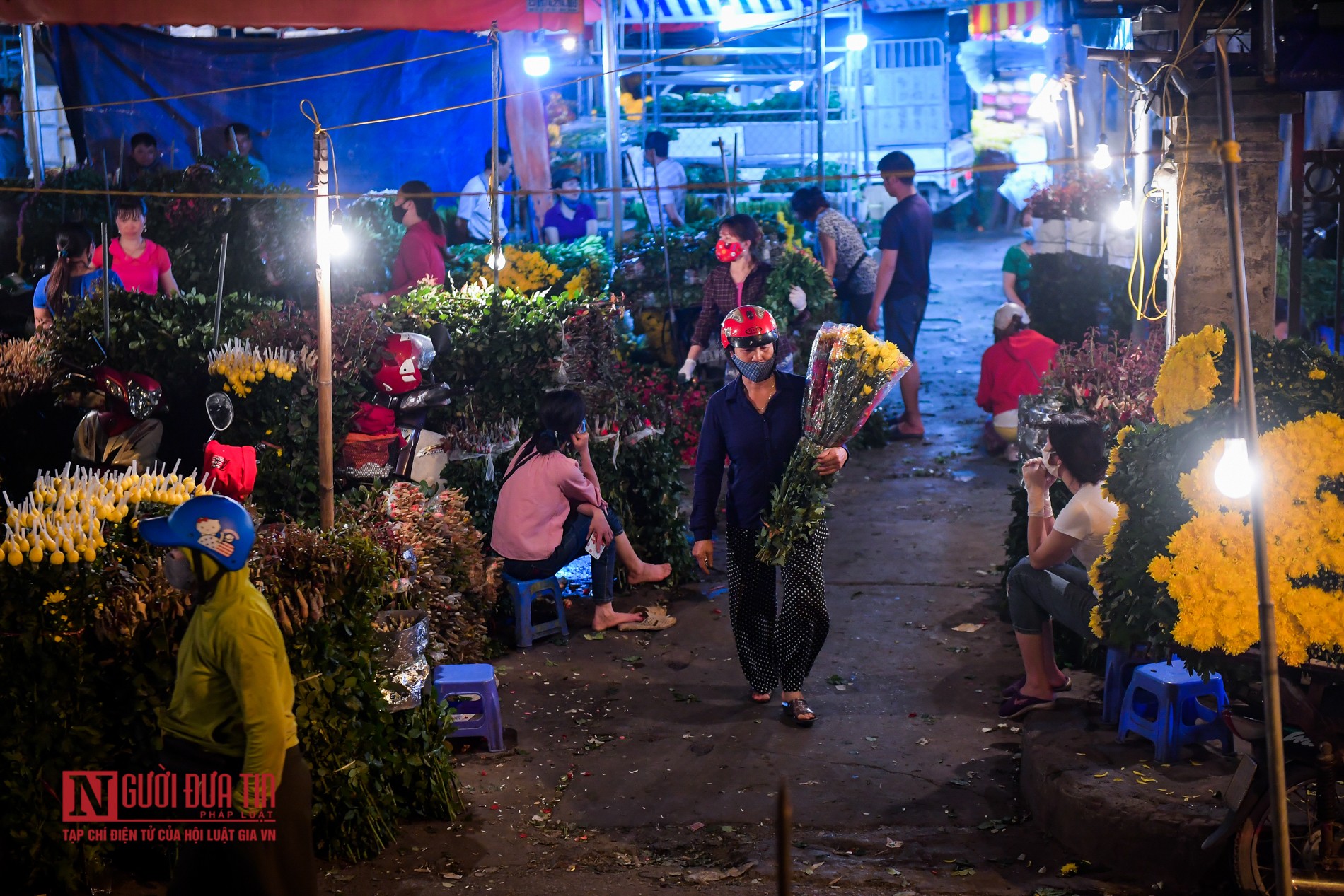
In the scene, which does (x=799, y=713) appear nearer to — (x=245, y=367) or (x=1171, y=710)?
(x=1171, y=710)

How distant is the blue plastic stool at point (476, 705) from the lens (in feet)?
19.6

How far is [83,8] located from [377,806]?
33.5ft

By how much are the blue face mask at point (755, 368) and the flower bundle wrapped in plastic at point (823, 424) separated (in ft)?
0.81

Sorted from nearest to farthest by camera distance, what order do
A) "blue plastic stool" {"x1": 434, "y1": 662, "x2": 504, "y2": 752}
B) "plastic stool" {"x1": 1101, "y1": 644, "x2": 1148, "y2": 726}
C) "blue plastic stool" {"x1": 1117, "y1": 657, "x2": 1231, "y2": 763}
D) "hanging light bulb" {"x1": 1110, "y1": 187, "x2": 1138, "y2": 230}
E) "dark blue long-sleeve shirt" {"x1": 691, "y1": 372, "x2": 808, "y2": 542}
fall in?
"blue plastic stool" {"x1": 1117, "y1": 657, "x2": 1231, "y2": 763} → "plastic stool" {"x1": 1101, "y1": 644, "x2": 1148, "y2": 726} → "blue plastic stool" {"x1": 434, "y1": 662, "x2": 504, "y2": 752} → "dark blue long-sleeve shirt" {"x1": 691, "y1": 372, "x2": 808, "y2": 542} → "hanging light bulb" {"x1": 1110, "y1": 187, "x2": 1138, "y2": 230}

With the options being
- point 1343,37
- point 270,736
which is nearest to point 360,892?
point 270,736

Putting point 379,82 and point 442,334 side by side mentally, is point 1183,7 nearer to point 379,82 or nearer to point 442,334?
point 442,334

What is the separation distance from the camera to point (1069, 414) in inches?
239

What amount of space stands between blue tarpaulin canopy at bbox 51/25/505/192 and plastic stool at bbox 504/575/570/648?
803cm

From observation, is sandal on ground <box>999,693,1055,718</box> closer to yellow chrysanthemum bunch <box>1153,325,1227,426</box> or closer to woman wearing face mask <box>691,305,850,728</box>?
woman wearing face mask <box>691,305,850,728</box>

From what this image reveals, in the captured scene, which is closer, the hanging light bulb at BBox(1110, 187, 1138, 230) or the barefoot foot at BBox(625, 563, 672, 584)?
the barefoot foot at BBox(625, 563, 672, 584)

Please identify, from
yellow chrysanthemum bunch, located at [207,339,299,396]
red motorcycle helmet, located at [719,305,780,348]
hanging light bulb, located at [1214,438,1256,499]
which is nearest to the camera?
hanging light bulb, located at [1214,438,1256,499]

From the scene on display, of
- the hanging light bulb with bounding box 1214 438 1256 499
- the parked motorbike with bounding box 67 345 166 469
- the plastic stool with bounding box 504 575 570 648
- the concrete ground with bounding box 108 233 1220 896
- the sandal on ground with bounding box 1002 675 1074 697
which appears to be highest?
the parked motorbike with bounding box 67 345 166 469

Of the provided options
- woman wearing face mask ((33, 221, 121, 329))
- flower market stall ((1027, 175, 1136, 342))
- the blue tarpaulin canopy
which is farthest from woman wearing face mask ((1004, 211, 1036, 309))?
woman wearing face mask ((33, 221, 121, 329))

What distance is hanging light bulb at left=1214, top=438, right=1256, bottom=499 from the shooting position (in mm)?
4051
